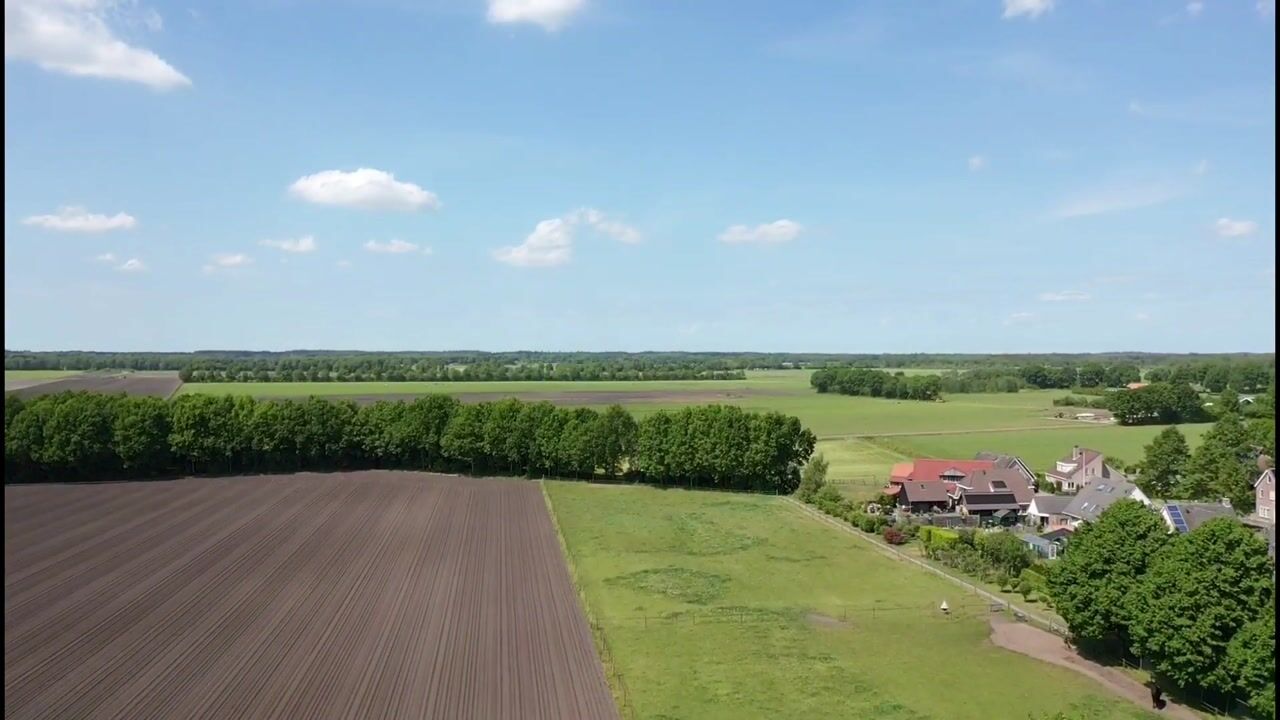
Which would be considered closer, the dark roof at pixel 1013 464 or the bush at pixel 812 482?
the bush at pixel 812 482

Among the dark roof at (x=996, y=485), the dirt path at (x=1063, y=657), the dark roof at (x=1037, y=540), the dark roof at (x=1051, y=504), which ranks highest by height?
the dark roof at (x=996, y=485)

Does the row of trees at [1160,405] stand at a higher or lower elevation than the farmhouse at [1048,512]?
higher

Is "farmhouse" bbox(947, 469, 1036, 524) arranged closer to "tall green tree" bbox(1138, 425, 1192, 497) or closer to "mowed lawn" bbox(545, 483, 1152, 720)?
"tall green tree" bbox(1138, 425, 1192, 497)

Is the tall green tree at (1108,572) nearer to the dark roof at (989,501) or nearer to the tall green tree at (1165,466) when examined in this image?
the dark roof at (989,501)

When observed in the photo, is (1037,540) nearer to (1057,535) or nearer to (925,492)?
(1057,535)

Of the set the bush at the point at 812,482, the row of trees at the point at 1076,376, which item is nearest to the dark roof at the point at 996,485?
the bush at the point at 812,482

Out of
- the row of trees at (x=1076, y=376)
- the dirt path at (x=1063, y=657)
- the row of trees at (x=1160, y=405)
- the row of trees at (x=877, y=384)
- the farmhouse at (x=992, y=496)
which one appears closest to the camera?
the dirt path at (x=1063, y=657)

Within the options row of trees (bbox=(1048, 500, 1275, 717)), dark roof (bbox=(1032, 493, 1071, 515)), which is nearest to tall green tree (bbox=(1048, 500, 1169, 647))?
row of trees (bbox=(1048, 500, 1275, 717))
